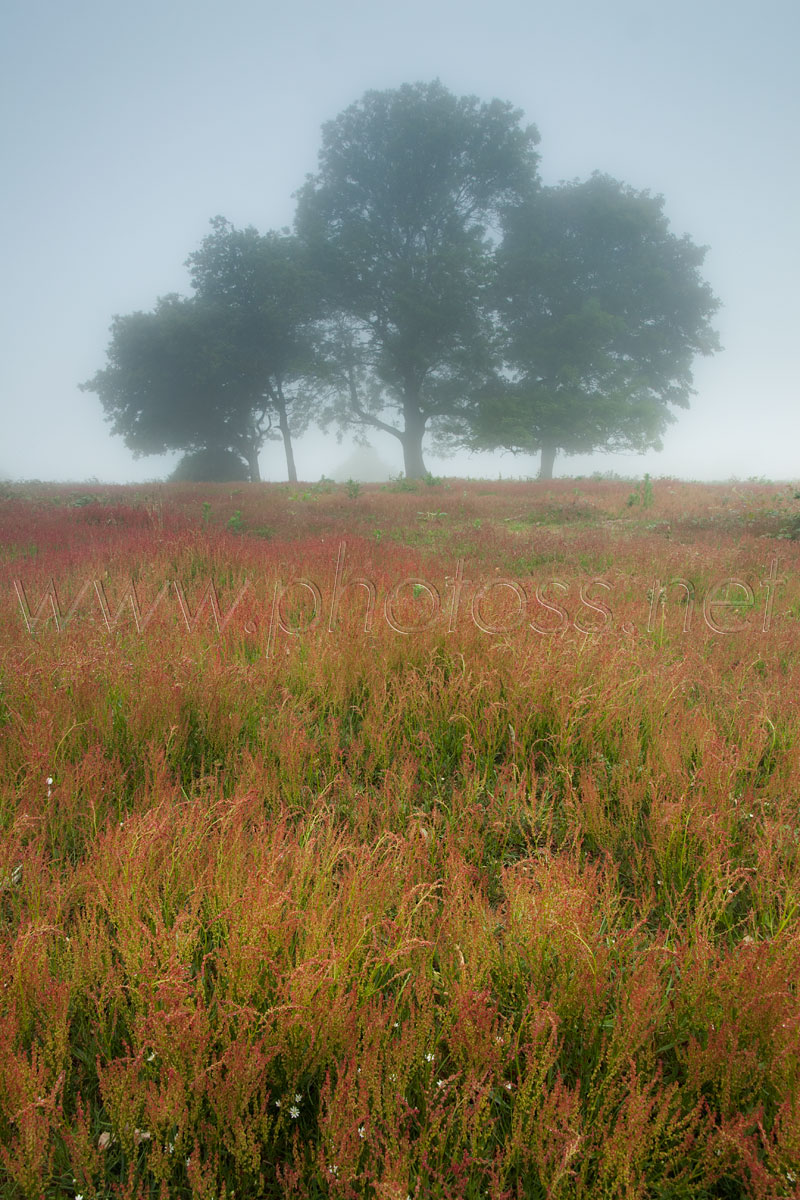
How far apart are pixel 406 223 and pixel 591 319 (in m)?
11.4

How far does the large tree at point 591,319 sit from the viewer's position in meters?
29.6

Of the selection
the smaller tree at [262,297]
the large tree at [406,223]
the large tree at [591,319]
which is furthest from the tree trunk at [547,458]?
the smaller tree at [262,297]

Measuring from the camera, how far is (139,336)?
94.1ft

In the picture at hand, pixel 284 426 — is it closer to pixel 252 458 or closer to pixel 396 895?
pixel 252 458

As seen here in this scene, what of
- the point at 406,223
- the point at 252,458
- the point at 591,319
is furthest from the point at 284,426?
the point at 591,319

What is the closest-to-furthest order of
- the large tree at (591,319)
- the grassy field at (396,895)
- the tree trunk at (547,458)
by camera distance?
the grassy field at (396,895) < the large tree at (591,319) < the tree trunk at (547,458)

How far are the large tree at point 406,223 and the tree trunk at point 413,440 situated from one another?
54 mm

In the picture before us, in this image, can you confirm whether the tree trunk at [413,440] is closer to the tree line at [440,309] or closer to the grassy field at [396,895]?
the tree line at [440,309]

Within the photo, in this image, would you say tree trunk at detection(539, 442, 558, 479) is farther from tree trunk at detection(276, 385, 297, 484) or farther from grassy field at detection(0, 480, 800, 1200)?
grassy field at detection(0, 480, 800, 1200)

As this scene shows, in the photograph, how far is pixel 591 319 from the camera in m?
28.8

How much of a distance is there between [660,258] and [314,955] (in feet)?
123

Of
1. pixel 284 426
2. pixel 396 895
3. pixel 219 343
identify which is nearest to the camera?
pixel 396 895

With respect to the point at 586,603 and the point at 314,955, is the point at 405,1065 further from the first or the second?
the point at 586,603

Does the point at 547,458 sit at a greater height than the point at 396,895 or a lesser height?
greater
